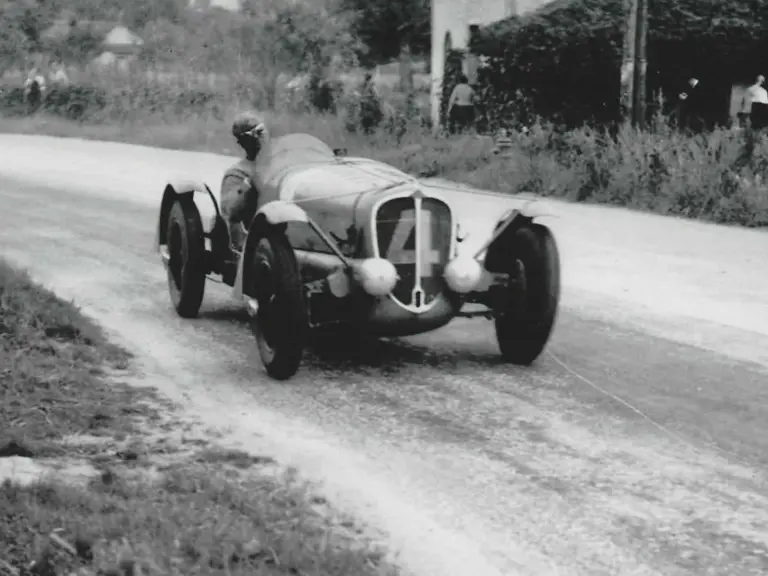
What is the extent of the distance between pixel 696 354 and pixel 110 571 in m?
5.26

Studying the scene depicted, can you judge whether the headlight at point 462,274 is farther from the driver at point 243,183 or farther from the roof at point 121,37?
the roof at point 121,37

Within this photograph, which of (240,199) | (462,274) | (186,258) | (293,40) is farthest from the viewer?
(293,40)

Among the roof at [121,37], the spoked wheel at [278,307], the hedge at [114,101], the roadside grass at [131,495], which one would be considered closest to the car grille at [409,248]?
the spoked wheel at [278,307]

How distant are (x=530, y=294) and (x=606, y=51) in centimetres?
1763

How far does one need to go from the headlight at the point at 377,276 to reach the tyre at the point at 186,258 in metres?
2.11

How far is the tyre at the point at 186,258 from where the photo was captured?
953 centimetres

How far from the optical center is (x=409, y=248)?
26.5ft

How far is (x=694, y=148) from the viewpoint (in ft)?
57.3

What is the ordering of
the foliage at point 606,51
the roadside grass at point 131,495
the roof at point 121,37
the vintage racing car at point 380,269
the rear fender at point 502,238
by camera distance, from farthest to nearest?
the roof at point 121,37 → the foliage at point 606,51 → the rear fender at point 502,238 → the vintage racing car at point 380,269 → the roadside grass at point 131,495

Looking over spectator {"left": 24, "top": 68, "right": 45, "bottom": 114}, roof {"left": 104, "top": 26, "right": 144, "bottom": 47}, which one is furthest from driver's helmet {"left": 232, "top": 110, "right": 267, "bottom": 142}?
roof {"left": 104, "top": 26, "right": 144, "bottom": 47}

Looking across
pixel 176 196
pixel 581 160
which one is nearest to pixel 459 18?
pixel 581 160

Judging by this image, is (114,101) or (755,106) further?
(114,101)

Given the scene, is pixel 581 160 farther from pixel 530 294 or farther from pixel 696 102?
pixel 530 294

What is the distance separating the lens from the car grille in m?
8.01
